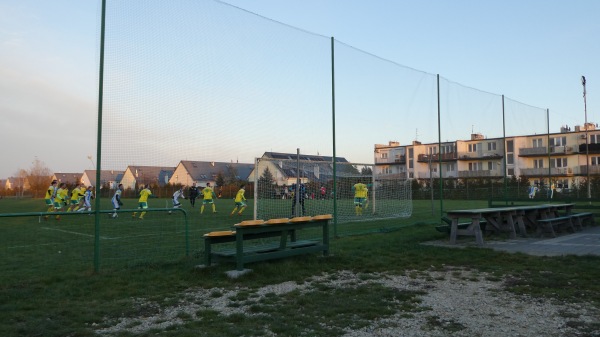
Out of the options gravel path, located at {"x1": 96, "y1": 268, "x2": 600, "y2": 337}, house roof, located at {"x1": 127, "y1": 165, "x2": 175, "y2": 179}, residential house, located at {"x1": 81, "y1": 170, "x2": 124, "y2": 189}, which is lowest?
gravel path, located at {"x1": 96, "y1": 268, "x2": 600, "y2": 337}

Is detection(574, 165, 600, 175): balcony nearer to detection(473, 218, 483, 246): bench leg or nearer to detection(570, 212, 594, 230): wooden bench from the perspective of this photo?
detection(570, 212, 594, 230): wooden bench

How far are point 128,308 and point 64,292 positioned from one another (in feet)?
4.23

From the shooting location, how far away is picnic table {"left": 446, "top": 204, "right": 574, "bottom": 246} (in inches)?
396

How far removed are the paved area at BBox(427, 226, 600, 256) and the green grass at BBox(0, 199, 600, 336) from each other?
28.0 inches

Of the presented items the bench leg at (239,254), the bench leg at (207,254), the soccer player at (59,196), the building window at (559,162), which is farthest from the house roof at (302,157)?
the building window at (559,162)

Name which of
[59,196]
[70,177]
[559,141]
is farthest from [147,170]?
[70,177]

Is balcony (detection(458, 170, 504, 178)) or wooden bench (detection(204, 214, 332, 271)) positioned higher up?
balcony (detection(458, 170, 504, 178))

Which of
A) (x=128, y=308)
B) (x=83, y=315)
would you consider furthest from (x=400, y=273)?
(x=83, y=315)

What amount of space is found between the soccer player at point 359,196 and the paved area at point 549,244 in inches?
195

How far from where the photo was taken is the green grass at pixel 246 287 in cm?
456

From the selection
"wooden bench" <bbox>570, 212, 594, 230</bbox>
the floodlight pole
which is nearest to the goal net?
the floodlight pole

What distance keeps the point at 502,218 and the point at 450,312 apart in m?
7.52

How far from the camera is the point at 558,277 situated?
21.2 feet

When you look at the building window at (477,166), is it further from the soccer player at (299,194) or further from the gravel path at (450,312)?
the gravel path at (450,312)
